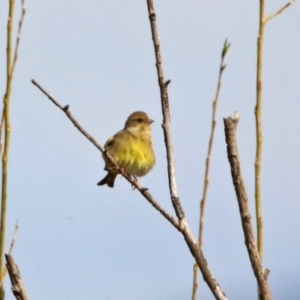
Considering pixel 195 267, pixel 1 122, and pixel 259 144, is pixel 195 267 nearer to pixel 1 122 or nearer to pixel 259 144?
pixel 259 144

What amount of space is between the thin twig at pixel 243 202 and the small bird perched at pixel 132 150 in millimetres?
4317

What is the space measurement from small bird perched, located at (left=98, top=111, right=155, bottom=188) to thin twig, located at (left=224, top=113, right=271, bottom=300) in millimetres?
4317

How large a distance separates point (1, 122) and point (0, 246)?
2.26 ft

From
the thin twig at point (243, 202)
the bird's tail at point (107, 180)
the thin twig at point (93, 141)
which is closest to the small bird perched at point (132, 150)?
the bird's tail at point (107, 180)

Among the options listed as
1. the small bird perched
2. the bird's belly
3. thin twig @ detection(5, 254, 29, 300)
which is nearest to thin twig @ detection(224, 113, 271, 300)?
thin twig @ detection(5, 254, 29, 300)

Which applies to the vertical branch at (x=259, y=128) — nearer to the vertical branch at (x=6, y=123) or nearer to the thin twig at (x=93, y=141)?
the thin twig at (x=93, y=141)

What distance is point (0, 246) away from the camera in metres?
2.13

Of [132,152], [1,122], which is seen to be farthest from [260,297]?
[132,152]

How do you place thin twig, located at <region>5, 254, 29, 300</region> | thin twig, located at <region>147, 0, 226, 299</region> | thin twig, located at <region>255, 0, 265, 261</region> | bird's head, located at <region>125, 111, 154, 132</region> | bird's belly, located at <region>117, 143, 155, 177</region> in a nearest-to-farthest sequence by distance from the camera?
thin twig, located at <region>5, 254, 29, 300</region>, thin twig, located at <region>255, 0, 265, 261</region>, thin twig, located at <region>147, 0, 226, 299</region>, bird's belly, located at <region>117, 143, 155, 177</region>, bird's head, located at <region>125, 111, 154, 132</region>

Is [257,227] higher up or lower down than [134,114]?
lower down

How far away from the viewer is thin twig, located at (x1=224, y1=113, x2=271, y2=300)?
1.97 m

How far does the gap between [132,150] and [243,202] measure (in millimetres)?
4833

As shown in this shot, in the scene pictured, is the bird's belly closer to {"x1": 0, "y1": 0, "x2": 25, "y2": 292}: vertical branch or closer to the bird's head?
the bird's head

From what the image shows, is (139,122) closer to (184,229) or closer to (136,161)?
(136,161)
